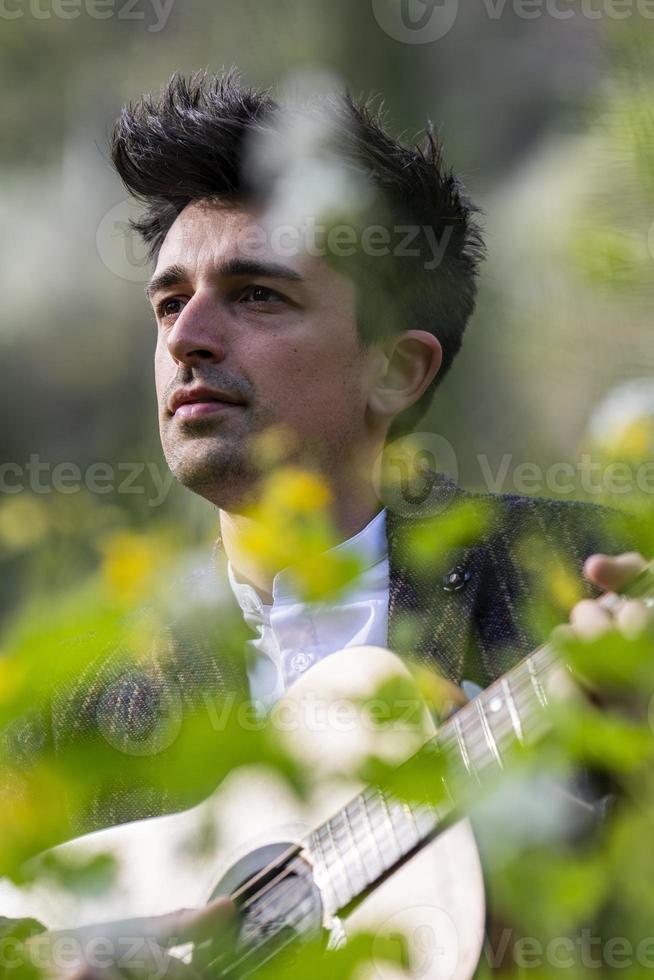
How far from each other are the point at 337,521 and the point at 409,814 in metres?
1.18

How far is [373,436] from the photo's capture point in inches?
96.4

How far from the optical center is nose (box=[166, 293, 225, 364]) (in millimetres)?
2170

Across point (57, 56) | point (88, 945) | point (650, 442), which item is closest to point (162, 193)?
point (650, 442)

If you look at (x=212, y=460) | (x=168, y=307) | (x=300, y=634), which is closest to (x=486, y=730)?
(x=300, y=634)

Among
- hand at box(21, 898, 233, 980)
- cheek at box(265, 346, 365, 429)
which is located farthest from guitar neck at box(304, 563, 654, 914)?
cheek at box(265, 346, 365, 429)

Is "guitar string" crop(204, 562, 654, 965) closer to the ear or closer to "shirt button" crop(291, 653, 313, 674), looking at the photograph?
"shirt button" crop(291, 653, 313, 674)

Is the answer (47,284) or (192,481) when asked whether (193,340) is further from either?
(47,284)

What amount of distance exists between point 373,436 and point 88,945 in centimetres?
168

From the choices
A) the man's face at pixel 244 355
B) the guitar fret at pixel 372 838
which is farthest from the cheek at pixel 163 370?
the guitar fret at pixel 372 838

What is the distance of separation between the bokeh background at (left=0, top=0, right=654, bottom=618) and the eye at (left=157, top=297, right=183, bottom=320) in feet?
2.07

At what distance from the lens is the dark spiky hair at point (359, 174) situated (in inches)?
96.2

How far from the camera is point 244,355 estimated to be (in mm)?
2217

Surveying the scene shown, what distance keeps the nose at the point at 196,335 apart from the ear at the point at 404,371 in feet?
1.22

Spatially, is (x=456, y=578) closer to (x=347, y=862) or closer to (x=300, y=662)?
(x=300, y=662)
